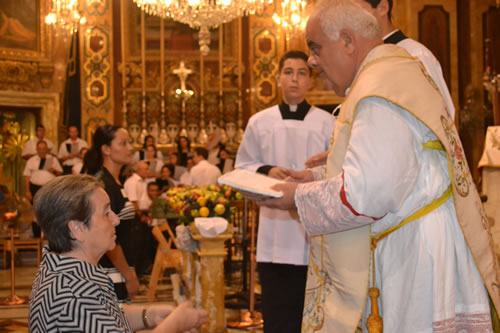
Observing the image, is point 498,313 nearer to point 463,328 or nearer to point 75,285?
point 463,328

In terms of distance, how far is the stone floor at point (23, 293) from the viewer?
267 inches

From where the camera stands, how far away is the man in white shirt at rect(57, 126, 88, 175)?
13.1 m

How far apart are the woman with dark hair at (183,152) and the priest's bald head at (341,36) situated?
10856 mm

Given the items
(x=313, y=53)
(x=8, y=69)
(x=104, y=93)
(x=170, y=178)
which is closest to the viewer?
(x=313, y=53)

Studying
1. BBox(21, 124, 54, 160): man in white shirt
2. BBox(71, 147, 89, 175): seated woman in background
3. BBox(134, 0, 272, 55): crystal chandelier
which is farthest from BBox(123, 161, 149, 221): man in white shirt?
BBox(21, 124, 54, 160): man in white shirt

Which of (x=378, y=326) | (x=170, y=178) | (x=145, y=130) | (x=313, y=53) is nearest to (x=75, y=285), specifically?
(x=378, y=326)

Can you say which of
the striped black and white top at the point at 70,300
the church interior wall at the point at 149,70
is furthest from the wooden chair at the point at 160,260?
the church interior wall at the point at 149,70

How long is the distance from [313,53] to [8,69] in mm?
13392

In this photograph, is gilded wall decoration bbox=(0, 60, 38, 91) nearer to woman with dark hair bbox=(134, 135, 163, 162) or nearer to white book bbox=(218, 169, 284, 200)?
woman with dark hair bbox=(134, 135, 163, 162)

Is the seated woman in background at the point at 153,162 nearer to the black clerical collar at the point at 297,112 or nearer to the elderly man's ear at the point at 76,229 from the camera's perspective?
the black clerical collar at the point at 297,112

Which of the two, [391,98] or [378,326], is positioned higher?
[391,98]

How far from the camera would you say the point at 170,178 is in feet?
39.2

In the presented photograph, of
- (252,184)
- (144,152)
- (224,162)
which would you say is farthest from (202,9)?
(252,184)

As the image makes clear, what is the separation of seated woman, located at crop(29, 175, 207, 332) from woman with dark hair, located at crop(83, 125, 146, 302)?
1405 mm
